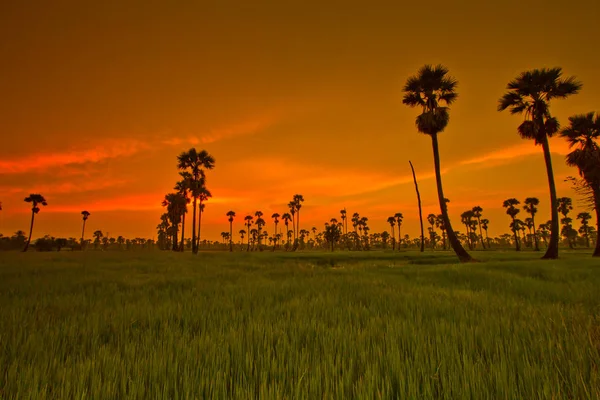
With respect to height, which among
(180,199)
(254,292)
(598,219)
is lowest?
(254,292)

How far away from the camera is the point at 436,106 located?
2328 cm

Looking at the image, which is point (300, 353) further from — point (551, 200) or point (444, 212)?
point (551, 200)

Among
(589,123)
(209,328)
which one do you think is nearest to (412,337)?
(209,328)

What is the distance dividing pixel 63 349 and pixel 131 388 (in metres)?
1.79

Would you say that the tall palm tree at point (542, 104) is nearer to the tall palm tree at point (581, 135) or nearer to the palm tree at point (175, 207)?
the tall palm tree at point (581, 135)

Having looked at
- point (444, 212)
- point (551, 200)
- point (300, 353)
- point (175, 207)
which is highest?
point (175, 207)

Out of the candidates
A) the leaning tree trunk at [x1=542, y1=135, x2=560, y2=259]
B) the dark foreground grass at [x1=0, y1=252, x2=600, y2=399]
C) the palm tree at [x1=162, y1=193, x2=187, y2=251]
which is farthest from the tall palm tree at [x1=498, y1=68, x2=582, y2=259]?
the palm tree at [x1=162, y1=193, x2=187, y2=251]

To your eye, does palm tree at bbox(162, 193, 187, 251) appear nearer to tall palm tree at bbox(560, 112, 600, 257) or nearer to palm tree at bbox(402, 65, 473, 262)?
palm tree at bbox(402, 65, 473, 262)

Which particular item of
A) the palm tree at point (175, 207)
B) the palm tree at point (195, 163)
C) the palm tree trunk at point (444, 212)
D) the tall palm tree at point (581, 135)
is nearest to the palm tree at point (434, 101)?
the palm tree trunk at point (444, 212)

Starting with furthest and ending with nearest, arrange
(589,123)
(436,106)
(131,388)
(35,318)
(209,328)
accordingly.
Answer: (589,123), (436,106), (35,318), (209,328), (131,388)

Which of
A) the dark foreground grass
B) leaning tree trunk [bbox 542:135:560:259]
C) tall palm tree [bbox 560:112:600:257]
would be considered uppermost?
tall palm tree [bbox 560:112:600:257]

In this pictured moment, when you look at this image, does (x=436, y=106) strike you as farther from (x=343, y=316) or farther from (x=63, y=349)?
(x=63, y=349)

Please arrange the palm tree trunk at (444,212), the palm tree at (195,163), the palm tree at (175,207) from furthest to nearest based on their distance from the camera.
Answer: the palm tree at (175,207) → the palm tree at (195,163) → the palm tree trunk at (444,212)

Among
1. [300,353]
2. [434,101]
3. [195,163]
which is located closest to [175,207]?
[195,163]
